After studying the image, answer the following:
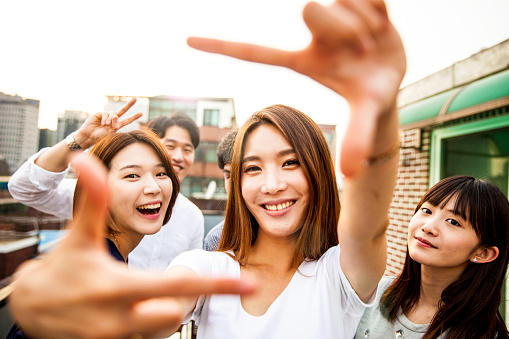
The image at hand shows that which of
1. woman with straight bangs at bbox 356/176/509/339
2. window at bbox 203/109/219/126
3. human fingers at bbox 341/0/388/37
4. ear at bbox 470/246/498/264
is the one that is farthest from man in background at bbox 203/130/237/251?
window at bbox 203/109/219/126

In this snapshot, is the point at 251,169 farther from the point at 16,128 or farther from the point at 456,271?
the point at 16,128

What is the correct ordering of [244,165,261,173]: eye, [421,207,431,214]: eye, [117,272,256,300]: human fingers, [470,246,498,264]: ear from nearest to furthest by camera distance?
[117,272,256,300]: human fingers, [244,165,261,173]: eye, [470,246,498,264]: ear, [421,207,431,214]: eye

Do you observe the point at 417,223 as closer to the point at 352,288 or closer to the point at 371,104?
the point at 352,288

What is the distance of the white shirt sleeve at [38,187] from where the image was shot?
6.49ft

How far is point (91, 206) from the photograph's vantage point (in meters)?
0.55

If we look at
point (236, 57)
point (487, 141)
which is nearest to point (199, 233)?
point (236, 57)

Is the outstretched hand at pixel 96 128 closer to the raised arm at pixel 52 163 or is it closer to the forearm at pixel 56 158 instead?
the raised arm at pixel 52 163

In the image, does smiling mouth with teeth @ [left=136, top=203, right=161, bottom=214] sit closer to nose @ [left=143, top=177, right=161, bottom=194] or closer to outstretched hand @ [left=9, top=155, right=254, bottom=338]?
nose @ [left=143, top=177, right=161, bottom=194]

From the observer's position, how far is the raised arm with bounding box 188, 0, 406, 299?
633 millimetres

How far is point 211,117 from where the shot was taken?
25531mm

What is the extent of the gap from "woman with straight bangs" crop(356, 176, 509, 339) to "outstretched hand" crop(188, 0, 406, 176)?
1.18 meters

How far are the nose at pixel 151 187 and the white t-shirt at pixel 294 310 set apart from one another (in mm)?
497

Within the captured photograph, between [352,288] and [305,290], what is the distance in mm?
201

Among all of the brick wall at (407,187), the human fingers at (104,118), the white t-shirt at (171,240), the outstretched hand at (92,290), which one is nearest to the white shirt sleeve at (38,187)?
the human fingers at (104,118)
